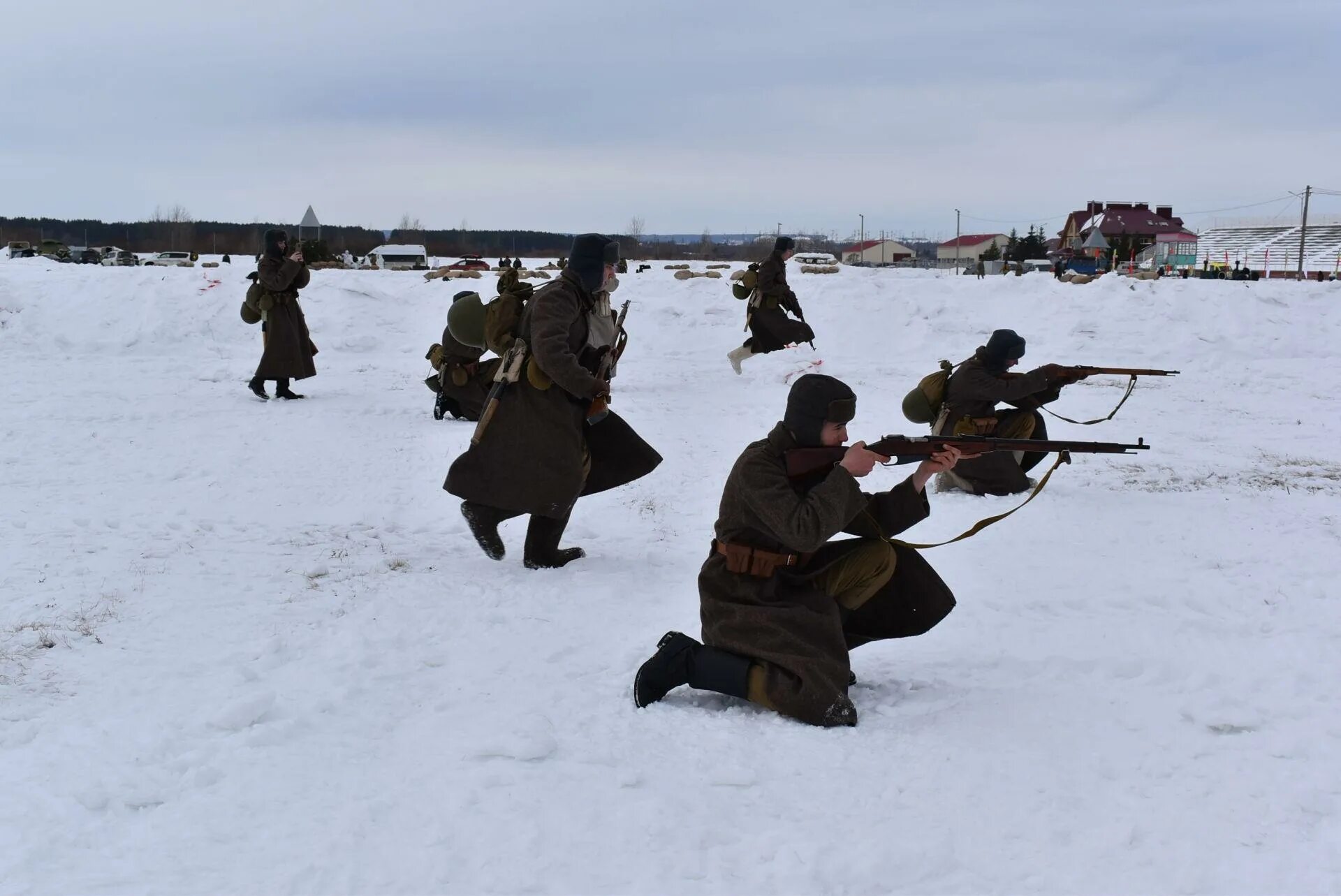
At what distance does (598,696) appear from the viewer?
3.85 m

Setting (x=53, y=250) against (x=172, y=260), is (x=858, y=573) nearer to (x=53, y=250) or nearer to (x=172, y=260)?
(x=172, y=260)

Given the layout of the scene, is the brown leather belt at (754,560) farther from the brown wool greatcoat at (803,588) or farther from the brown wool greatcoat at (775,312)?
the brown wool greatcoat at (775,312)

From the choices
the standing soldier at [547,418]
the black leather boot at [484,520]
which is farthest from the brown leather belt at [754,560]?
the black leather boot at [484,520]

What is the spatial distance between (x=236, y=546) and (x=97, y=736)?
2.55m

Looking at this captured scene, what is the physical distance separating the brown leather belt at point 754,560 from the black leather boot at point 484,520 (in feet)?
6.54

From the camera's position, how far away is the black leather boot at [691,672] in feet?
12.2

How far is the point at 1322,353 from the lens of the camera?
17.3 meters

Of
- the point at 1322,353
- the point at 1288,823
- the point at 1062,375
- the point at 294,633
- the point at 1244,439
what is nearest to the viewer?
the point at 1288,823

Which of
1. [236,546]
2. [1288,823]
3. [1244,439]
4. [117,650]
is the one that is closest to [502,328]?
[236,546]

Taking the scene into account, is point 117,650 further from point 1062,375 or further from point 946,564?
point 1062,375

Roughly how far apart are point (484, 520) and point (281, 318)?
644cm

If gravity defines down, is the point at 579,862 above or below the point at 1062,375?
below

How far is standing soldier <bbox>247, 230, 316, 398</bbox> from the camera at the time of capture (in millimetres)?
10805

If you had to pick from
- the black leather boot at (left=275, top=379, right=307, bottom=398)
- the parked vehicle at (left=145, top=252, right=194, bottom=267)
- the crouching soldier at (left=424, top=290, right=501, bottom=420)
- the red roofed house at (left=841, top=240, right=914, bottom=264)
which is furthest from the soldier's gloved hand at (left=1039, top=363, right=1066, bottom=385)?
the red roofed house at (left=841, top=240, right=914, bottom=264)
